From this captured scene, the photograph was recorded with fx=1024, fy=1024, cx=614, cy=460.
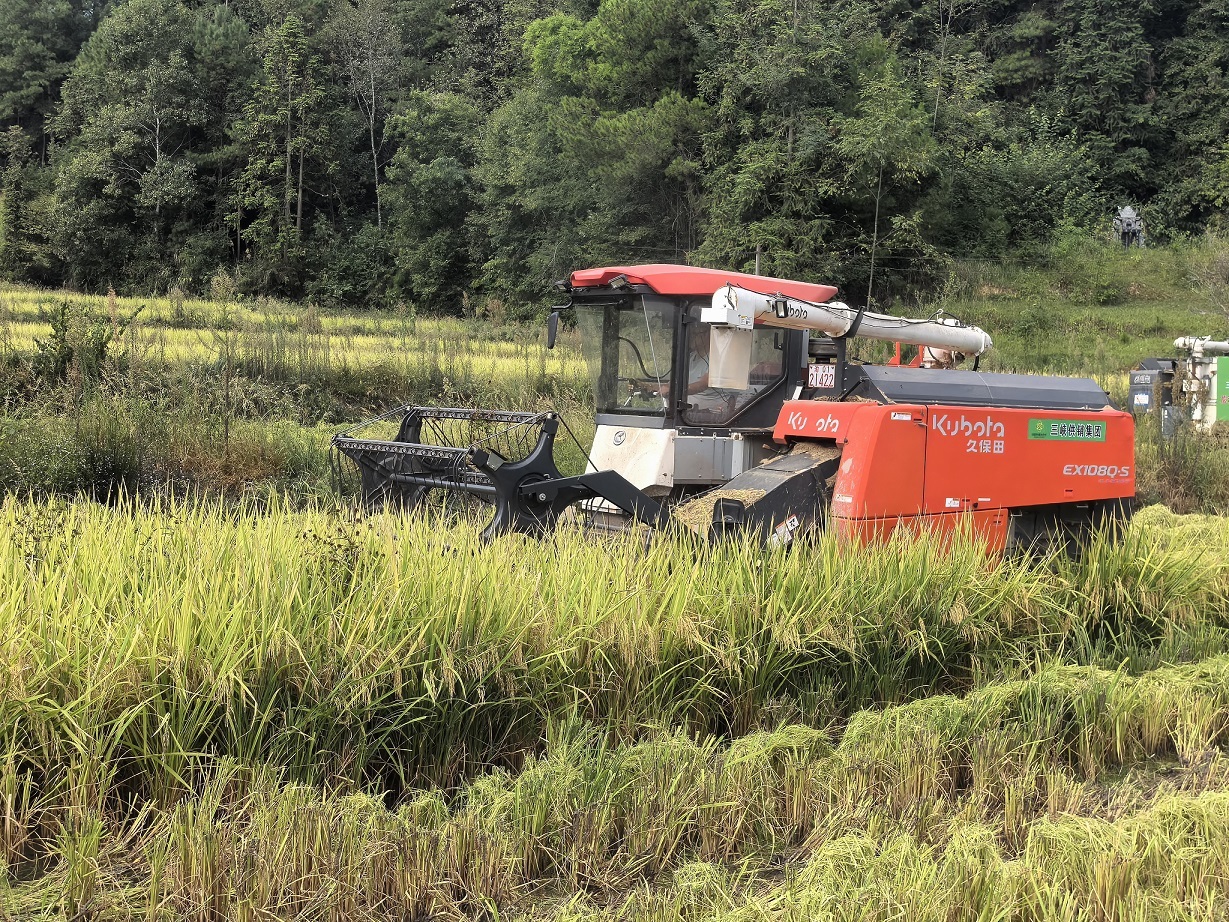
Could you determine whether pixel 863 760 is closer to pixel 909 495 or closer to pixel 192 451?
pixel 909 495

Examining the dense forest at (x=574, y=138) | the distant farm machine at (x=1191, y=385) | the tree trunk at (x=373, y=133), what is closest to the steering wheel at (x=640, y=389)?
the distant farm machine at (x=1191, y=385)

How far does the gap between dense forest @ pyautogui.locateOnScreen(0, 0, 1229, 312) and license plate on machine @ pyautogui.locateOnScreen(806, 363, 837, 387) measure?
20.5m

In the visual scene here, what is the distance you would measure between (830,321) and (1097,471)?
2.31 metres

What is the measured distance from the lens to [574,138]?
32.6 metres

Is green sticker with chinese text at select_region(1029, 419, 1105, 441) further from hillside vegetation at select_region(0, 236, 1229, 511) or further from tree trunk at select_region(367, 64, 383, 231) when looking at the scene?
tree trunk at select_region(367, 64, 383, 231)

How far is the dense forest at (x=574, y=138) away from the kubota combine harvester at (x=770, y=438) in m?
20.3

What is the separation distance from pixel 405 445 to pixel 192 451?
3.26 metres

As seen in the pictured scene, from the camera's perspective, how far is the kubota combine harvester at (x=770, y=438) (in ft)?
19.1


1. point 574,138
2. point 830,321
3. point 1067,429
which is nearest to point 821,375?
point 830,321

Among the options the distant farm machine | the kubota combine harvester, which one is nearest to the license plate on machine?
the kubota combine harvester

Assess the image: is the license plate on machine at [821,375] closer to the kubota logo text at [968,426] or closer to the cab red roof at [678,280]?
the cab red roof at [678,280]

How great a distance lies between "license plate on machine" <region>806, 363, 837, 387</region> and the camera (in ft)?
22.4

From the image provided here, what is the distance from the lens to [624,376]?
6891 millimetres

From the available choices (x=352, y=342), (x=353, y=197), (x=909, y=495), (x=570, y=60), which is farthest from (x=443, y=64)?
(x=909, y=495)
